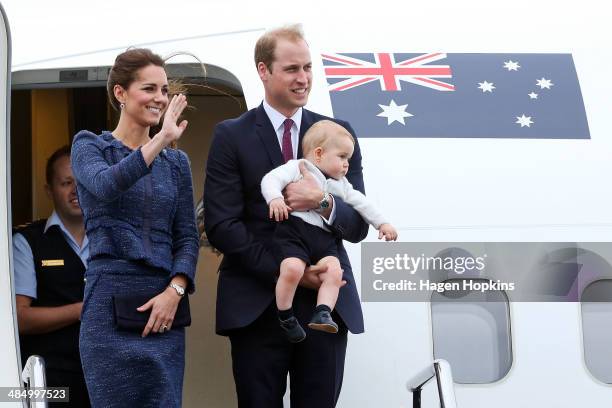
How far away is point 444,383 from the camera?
4.02 meters

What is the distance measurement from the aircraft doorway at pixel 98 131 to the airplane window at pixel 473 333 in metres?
1.78

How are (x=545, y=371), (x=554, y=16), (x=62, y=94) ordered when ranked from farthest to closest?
(x=62, y=94) → (x=554, y=16) → (x=545, y=371)

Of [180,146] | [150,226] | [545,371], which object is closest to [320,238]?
[150,226]

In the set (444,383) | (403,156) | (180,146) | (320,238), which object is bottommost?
(444,383)

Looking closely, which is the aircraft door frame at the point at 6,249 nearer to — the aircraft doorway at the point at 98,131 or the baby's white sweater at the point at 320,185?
the baby's white sweater at the point at 320,185

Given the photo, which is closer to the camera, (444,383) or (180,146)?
(444,383)

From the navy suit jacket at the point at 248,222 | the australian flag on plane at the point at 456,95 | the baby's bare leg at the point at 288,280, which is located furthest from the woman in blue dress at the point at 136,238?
the australian flag on plane at the point at 456,95

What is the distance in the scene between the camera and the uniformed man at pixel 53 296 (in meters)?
4.72

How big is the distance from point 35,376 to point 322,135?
4.51 ft

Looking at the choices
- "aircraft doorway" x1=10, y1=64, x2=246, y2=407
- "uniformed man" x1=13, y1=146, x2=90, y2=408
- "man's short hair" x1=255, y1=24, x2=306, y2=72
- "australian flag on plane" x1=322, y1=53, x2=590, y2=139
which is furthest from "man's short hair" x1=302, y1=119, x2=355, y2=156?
"aircraft doorway" x1=10, y1=64, x2=246, y2=407

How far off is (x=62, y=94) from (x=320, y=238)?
3026 mm

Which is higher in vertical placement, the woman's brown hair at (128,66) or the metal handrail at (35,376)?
the woman's brown hair at (128,66)

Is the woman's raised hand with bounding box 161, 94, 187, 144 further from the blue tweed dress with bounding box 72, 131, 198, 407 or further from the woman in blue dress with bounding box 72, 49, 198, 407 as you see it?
the blue tweed dress with bounding box 72, 131, 198, 407

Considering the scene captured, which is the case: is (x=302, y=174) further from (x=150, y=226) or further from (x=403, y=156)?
(x=403, y=156)
